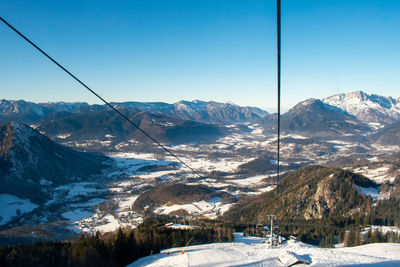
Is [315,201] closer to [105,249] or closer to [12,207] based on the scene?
[105,249]

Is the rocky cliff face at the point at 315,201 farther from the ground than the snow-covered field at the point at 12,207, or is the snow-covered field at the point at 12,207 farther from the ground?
the rocky cliff face at the point at 315,201

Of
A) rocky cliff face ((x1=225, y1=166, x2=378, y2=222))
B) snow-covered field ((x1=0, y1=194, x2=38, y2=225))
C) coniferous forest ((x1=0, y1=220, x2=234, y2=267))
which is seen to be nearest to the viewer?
coniferous forest ((x1=0, y1=220, x2=234, y2=267))

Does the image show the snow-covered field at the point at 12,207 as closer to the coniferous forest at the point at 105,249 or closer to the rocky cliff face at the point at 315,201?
the coniferous forest at the point at 105,249

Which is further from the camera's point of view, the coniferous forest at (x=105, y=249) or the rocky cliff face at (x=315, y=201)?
the rocky cliff face at (x=315, y=201)

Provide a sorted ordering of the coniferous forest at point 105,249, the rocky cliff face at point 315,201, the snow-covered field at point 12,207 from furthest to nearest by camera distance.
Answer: the snow-covered field at point 12,207 < the rocky cliff face at point 315,201 < the coniferous forest at point 105,249

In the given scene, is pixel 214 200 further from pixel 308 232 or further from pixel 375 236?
pixel 375 236

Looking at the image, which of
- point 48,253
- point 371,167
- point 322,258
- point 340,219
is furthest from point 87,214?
point 371,167

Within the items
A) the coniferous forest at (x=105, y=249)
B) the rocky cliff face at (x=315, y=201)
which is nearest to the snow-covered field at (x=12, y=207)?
the coniferous forest at (x=105, y=249)

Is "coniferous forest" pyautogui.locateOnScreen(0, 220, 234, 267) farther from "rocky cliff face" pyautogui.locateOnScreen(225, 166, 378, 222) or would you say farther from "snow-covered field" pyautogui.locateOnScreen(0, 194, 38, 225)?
"snow-covered field" pyautogui.locateOnScreen(0, 194, 38, 225)

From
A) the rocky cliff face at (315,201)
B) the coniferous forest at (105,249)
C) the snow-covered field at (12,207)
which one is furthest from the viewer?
the snow-covered field at (12,207)

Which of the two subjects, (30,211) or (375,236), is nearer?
(375,236)

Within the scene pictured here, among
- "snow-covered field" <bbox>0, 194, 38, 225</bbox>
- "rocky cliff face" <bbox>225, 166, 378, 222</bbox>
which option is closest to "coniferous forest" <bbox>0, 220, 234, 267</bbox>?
"rocky cliff face" <bbox>225, 166, 378, 222</bbox>
